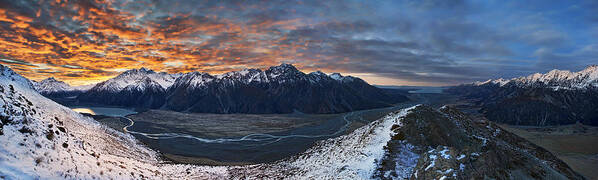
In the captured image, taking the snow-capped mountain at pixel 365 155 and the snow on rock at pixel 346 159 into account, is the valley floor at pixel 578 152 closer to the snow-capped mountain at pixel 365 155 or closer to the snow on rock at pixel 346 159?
the snow-capped mountain at pixel 365 155

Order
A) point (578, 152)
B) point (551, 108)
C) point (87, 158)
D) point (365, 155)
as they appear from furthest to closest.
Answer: point (551, 108) → point (578, 152) → point (365, 155) → point (87, 158)

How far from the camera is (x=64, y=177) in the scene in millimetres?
14914

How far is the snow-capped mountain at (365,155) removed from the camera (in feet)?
53.4

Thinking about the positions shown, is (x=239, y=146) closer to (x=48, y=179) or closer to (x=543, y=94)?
(x=48, y=179)

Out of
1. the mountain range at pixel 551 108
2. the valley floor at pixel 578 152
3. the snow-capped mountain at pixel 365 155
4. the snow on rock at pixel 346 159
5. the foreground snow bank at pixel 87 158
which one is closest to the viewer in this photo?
the foreground snow bank at pixel 87 158

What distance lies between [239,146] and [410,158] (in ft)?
208

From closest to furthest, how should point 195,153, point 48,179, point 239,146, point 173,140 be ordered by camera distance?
1. point 48,179
2. point 195,153
3. point 239,146
4. point 173,140

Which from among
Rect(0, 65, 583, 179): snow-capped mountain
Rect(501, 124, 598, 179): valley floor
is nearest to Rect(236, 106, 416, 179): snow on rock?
Rect(0, 65, 583, 179): snow-capped mountain

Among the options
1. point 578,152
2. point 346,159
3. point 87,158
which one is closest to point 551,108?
point 578,152

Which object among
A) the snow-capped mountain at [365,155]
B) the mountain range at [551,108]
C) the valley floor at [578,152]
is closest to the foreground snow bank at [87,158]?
the snow-capped mountain at [365,155]

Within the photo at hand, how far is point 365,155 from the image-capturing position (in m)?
26.6

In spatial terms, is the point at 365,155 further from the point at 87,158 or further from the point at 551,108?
the point at 551,108

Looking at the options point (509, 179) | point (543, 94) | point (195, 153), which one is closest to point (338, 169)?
point (509, 179)

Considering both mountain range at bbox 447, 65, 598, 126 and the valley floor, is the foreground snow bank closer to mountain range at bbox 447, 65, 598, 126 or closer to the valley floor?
the valley floor
